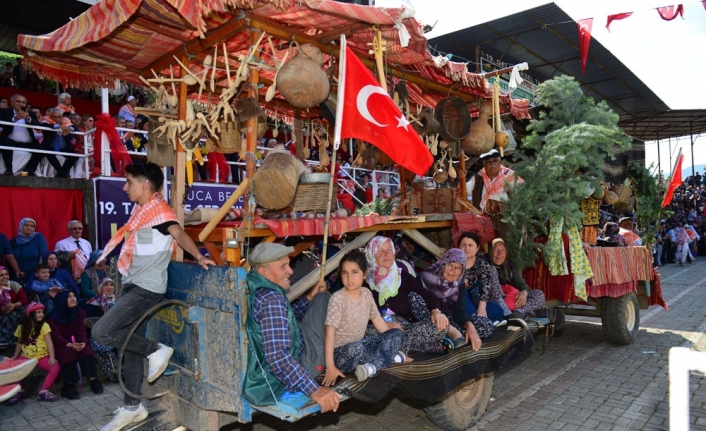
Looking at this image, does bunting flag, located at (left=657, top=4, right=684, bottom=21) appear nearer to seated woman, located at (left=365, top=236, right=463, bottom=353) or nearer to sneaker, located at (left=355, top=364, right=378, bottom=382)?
seated woman, located at (left=365, top=236, right=463, bottom=353)

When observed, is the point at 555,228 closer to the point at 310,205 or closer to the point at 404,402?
the point at 404,402

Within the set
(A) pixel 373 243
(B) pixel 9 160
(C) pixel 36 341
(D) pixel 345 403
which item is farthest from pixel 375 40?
(B) pixel 9 160

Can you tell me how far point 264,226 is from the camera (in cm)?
394

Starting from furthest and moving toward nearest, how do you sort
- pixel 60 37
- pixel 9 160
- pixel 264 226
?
pixel 9 160 < pixel 60 37 < pixel 264 226

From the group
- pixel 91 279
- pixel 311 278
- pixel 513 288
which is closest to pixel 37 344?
pixel 91 279

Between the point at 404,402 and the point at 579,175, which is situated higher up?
the point at 579,175

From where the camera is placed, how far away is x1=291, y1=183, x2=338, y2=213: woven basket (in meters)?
4.19

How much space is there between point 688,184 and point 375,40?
35.4 meters

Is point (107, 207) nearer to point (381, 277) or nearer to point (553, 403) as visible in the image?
point (381, 277)

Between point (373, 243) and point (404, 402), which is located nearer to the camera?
point (373, 243)

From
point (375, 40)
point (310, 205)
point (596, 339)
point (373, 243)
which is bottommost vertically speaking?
point (596, 339)

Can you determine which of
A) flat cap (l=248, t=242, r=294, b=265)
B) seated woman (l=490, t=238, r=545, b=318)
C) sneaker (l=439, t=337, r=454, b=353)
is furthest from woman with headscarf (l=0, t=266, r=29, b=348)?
seated woman (l=490, t=238, r=545, b=318)

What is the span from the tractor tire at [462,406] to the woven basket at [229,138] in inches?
123

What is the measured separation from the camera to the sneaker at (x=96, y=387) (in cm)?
627
